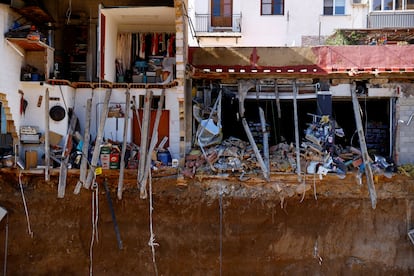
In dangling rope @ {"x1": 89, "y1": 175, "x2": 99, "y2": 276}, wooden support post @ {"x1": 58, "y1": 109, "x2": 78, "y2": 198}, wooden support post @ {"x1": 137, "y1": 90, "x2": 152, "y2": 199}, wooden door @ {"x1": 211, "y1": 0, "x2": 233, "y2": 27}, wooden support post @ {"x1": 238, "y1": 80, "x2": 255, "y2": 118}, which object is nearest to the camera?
wooden support post @ {"x1": 137, "y1": 90, "x2": 152, "y2": 199}

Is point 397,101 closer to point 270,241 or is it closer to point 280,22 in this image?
point 270,241

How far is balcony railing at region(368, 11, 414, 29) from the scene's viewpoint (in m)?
19.3

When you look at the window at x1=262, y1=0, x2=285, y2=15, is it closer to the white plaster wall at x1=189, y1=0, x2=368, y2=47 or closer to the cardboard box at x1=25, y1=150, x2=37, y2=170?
the white plaster wall at x1=189, y1=0, x2=368, y2=47

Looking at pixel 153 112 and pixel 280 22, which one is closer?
pixel 153 112

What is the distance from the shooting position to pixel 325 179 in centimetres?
1303

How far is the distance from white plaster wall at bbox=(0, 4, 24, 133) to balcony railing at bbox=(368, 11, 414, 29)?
13.8 metres

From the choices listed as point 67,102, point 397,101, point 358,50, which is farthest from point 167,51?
point 397,101

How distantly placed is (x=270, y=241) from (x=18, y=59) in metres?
8.47

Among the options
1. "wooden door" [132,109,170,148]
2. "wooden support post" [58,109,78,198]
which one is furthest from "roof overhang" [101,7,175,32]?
"wooden support post" [58,109,78,198]

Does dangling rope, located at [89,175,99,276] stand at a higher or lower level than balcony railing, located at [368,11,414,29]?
lower

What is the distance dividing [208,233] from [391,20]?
39.4 feet

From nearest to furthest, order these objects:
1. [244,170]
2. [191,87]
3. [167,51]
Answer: [244,170]
[191,87]
[167,51]

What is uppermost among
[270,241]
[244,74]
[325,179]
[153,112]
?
[244,74]

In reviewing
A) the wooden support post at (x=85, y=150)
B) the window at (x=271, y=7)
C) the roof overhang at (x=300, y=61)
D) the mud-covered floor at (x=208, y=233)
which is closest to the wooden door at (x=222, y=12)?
the window at (x=271, y=7)
